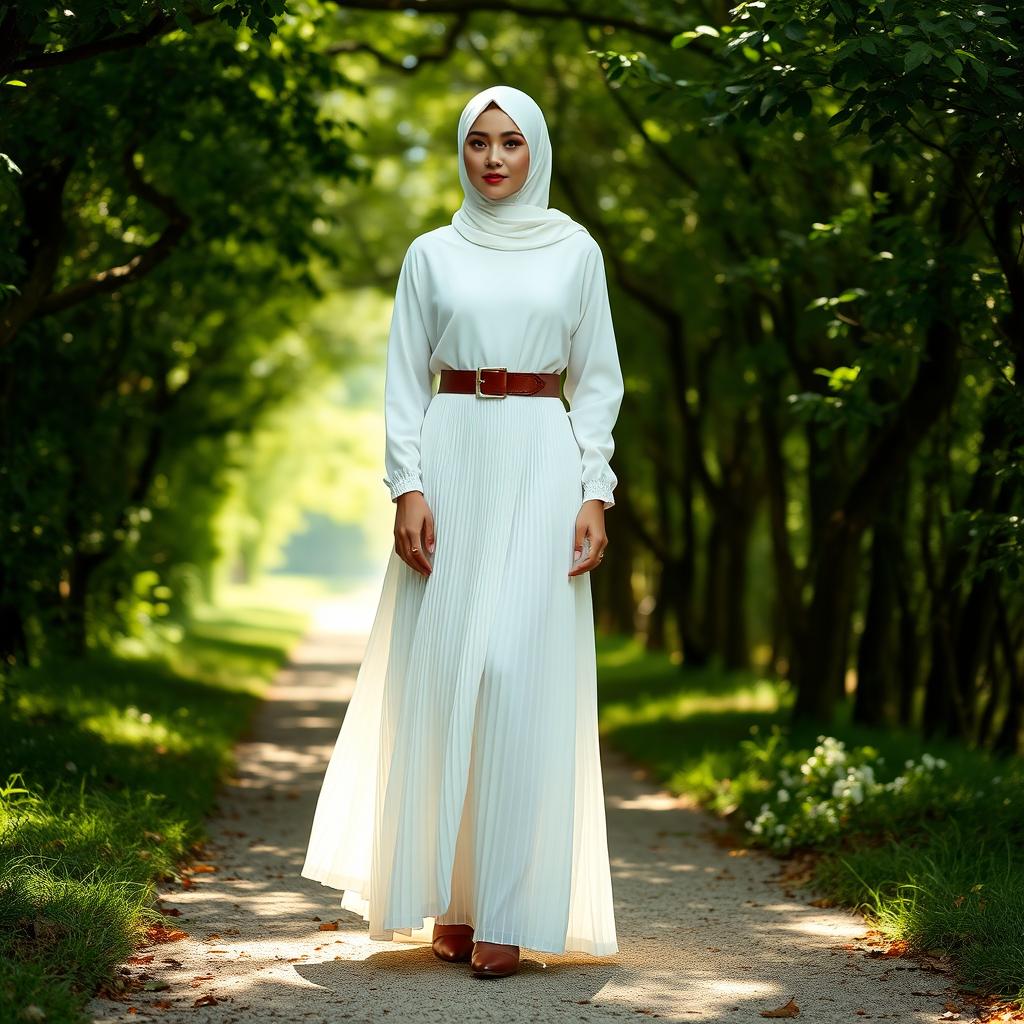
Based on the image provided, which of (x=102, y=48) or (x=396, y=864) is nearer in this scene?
(x=396, y=864)

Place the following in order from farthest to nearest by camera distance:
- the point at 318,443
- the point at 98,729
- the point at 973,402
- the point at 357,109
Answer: the point at 318,443, the point at 357,109, the point at 973,402, the point at 98,729

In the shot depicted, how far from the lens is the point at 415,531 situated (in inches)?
182

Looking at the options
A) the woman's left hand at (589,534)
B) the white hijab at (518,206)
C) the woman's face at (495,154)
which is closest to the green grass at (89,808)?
the woman's left hand at (589,534)

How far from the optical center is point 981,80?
4910 millimetres

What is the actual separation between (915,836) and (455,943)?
2.58 meters

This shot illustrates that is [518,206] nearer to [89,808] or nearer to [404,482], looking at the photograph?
[404,482]

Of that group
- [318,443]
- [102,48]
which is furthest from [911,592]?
[318,443]

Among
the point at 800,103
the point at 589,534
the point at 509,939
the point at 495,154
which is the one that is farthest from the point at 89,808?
the point at 800,103

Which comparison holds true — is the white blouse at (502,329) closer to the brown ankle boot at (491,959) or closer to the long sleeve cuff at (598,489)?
the long sleeve cuff at (598,489)

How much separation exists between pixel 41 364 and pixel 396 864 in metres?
6.88

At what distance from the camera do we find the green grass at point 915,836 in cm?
471

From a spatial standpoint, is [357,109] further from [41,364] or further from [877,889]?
[877,889]

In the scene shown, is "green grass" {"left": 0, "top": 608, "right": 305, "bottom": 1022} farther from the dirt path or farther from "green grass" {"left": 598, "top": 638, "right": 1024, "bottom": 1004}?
"green grass" {"left": 598, "top": 638, "right": 1024, "bottom": 1004}

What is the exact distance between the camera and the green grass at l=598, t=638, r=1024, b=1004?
15.5ft
